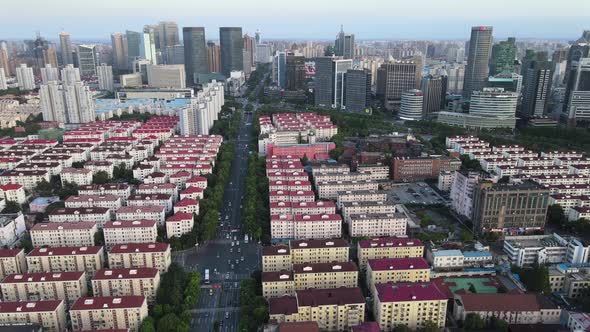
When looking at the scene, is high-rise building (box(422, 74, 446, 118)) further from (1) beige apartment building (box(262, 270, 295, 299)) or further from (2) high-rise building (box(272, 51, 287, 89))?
(1) beige apartment building (box(262, 270, 295, 299))

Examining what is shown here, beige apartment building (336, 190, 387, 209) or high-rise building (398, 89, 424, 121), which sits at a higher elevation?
high-rise building (398, 89, 424, 121)

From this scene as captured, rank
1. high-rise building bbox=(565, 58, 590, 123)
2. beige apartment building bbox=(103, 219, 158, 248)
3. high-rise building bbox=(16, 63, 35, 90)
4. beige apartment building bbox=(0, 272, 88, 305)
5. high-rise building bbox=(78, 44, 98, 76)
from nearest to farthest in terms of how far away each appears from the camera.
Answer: beige apartment building bbox=(0, 272, 88, 305)
beige apartment building bbox=(103, 219, 158, 248)
high-rise building bbox=(565, 58, 590, 123)
high-rise building bbox=(16, 63, 35, 90)
high-rise building bbox=(78, 44, 98, 76)

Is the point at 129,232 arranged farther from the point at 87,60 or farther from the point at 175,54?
the point at 175,54

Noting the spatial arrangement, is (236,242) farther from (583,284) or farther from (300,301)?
(583,284)

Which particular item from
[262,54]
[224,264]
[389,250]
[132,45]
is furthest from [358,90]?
[132,45]

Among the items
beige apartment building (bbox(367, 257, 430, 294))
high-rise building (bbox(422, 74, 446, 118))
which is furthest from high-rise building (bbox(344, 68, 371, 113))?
beige apartment building (bbox(367, 257, 430, 294))

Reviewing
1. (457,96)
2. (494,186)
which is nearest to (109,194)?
(494,186)

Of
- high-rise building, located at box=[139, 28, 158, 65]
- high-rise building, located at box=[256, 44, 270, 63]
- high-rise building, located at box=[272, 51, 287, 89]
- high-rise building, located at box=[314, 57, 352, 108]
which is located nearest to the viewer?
high-rise building, located at box=[314, 57, 352, 108]
